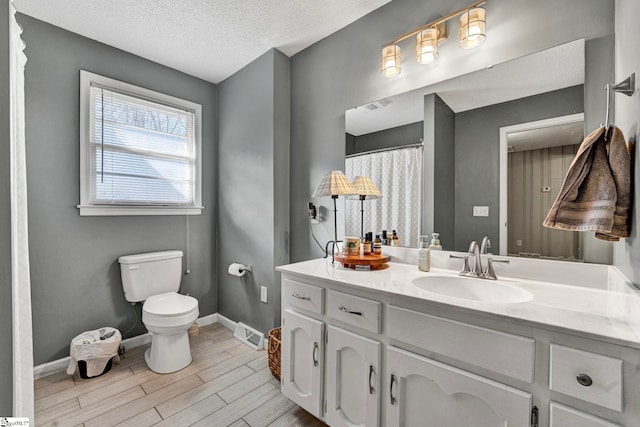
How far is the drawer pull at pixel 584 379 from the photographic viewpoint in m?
0.75

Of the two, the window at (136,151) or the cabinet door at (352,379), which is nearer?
the cabinet door at (352,379)

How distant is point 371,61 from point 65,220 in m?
2.49

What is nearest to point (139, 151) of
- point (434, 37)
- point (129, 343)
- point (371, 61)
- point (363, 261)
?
point (129, 343)

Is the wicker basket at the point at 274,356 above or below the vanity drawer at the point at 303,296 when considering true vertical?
below

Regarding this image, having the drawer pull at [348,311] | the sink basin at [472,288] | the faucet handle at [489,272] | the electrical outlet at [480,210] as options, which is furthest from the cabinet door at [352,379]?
the electrical outlet at [480,210]

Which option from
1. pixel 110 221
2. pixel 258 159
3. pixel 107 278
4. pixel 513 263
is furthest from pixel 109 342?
pixel 513 263

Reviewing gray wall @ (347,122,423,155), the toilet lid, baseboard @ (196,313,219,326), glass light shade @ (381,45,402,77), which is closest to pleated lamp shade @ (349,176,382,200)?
gray wall @ (347,122,423,155)

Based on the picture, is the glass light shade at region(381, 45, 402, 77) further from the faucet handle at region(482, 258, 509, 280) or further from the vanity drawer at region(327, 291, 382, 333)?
the vanity drawer at region(327, 291, 382, 333)

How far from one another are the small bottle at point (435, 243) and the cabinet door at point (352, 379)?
65 centimetres

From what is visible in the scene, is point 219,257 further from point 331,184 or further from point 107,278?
point 331,184

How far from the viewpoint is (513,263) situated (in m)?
1.35

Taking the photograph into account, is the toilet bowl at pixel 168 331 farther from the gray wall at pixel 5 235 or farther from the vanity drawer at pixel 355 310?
the vanity drawer at pixel 355 310

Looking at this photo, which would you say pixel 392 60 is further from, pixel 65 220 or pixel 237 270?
pixel 65 220

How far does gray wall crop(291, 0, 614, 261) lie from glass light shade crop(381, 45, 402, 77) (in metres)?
0.06
